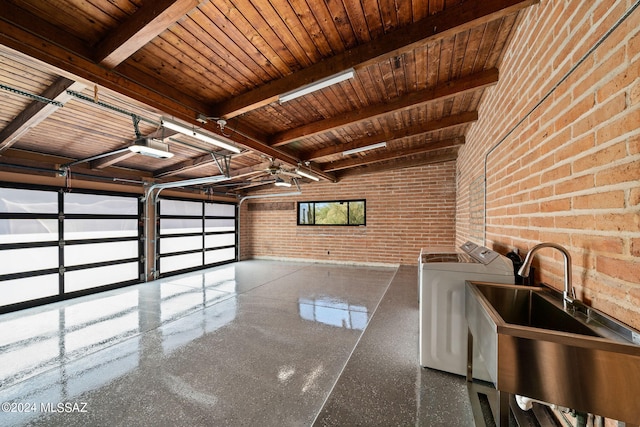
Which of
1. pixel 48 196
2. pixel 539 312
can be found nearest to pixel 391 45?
pixel 539 312

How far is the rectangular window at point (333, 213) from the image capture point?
744 cm

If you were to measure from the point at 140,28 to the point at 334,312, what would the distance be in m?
3.90

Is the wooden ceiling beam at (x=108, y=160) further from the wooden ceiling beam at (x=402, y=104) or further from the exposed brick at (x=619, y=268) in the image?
the exposed brick at (x=619, y=268)

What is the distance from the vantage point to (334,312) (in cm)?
383

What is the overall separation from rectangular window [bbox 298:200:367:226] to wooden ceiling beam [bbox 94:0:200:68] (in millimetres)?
6192

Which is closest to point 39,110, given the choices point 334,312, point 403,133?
point 334,312

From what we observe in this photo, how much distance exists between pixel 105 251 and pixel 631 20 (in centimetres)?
759

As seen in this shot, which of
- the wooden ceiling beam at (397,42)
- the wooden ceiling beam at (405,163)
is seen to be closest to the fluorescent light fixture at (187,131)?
the wooden ceiling beam at (397,42)

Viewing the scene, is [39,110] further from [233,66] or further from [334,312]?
[334,312]

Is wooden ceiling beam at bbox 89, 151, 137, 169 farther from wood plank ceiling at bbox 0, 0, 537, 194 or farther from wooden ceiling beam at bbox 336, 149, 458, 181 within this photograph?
wooden ceiling beam at bbox 336, 149, 458, 181

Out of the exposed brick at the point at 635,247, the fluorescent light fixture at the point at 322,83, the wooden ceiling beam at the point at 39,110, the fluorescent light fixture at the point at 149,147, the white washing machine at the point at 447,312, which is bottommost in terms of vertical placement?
the white washing machine at the point at 447,312

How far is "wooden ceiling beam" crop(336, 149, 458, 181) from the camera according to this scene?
20.2 feet

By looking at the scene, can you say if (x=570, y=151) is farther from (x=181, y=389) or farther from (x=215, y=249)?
(x=215, y=249)
